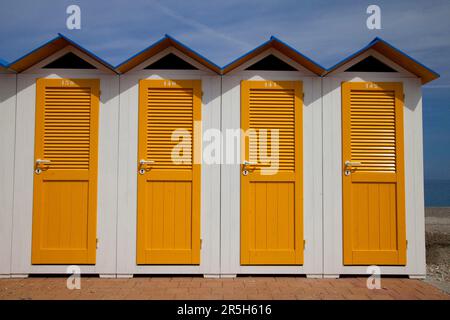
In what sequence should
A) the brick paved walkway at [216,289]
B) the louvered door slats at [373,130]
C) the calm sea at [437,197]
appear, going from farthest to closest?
the calm sea at [437,197] < the louvered door slats at [373,130] < the brick paved walkway at [216,289]

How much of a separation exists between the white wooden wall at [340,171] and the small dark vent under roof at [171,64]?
6.24 ft

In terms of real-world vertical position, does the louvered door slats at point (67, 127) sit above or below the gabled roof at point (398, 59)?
below

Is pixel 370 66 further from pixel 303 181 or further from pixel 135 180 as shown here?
pixel 135 180

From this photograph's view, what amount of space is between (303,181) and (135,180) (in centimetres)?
224

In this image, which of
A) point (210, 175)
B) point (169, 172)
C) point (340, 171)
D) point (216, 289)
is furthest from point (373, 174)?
point (169, 172)

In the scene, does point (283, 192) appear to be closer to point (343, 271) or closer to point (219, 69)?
point (343, 271)

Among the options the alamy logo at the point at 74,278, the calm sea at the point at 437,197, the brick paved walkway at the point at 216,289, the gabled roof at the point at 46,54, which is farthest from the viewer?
the calm sea at the point at 437,197

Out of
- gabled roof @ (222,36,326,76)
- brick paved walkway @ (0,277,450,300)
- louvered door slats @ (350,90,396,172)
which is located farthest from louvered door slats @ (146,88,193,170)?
louvered door slats @ (350,90,396,172)

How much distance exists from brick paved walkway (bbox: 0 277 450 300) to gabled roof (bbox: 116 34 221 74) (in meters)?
2.76

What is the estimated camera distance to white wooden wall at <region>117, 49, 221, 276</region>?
548cm

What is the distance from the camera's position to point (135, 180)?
5539 millimetres

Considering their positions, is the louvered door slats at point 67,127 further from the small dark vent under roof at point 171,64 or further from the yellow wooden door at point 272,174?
the yellow wooden door at point 272,174

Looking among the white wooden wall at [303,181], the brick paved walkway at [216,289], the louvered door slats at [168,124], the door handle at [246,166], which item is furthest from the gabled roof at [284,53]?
the brick paved walkway at [216,289]

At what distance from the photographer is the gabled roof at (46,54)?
538 cm
